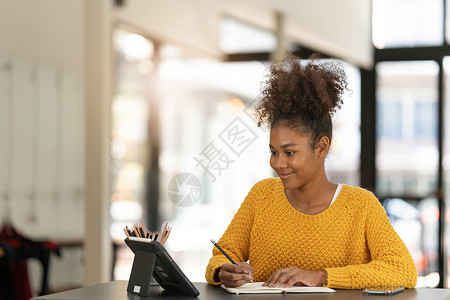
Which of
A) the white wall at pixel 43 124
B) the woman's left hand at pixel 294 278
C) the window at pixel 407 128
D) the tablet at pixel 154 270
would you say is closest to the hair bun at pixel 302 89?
the woman's left hand at pixel 294 278

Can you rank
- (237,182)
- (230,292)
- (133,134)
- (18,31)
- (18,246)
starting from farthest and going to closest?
(133,134) → (237,182) → (18,31) → (18,246) → (230,292)

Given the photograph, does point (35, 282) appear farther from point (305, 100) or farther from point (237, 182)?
point (305, 100)

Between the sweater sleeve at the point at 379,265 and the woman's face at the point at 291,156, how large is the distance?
0.74 feet

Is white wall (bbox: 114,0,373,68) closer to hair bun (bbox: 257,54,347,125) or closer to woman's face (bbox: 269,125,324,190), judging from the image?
hair bun (bbox: 257,54,347,125)

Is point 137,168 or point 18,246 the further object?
point 137,168

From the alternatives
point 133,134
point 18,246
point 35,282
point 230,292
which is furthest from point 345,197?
point 133,134

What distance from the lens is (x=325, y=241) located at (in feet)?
6.97

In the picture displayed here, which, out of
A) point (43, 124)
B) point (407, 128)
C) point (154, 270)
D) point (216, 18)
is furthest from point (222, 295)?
point (407, 128)

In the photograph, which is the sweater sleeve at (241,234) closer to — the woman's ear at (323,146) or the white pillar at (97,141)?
the woman's ear at (323,146)

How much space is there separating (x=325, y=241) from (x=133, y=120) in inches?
139

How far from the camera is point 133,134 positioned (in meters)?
5.50

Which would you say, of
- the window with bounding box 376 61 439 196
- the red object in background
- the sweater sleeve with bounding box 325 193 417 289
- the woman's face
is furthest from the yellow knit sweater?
the window with bounding box 376 61 439 196

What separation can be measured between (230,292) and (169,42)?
12.4 ft

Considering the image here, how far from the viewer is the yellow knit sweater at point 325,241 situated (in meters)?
1.97
